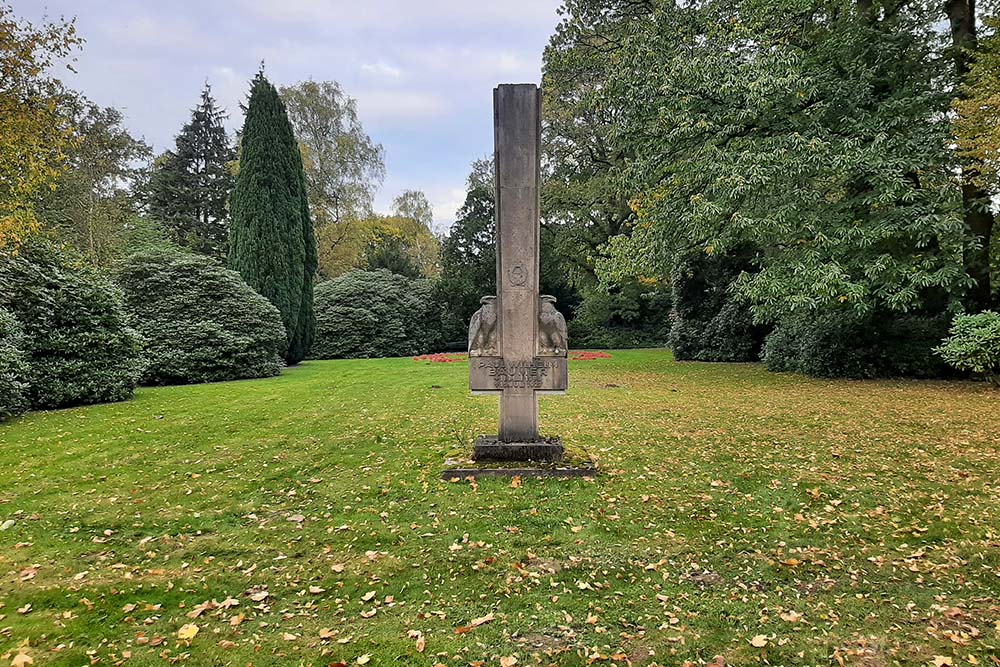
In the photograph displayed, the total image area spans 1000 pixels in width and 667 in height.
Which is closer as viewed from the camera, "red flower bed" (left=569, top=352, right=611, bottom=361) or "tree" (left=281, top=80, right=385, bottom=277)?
"red flower bed" (left=569, top=352, right=611, bottom=361)

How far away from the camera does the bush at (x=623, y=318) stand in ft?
83.4

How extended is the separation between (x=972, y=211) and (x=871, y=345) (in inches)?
133

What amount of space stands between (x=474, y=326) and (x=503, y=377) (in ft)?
1.98

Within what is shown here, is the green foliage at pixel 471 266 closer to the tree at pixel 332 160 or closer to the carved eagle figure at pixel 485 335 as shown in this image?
the tree at pixel 332 160

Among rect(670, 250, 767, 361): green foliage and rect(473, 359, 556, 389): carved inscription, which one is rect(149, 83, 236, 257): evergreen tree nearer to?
rect(670, 250, 767, 361): green foliage

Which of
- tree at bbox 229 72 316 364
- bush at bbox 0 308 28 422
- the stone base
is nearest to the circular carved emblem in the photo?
the stone base

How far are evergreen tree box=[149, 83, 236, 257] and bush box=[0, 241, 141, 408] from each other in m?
22.4

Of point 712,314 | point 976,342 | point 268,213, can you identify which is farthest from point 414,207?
point 976,342

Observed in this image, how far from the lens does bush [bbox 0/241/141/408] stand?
932 centimetres

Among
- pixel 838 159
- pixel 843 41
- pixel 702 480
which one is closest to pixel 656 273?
pixel 838 159

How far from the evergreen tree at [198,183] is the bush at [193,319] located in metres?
18.0

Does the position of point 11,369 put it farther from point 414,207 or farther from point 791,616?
point 414,207

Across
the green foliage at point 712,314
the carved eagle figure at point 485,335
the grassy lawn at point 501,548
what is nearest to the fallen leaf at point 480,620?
the grassy lawn at point 501,548

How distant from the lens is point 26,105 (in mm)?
10891
